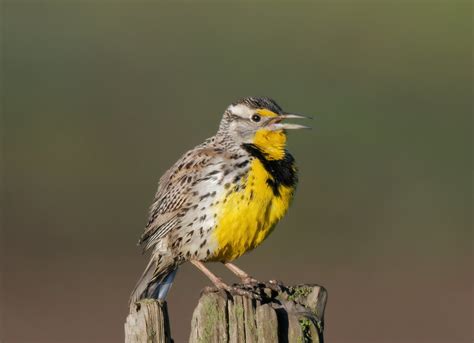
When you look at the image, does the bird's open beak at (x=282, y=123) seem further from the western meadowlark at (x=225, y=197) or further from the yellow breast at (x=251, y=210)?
the yellow breast at (x=251, y=210)

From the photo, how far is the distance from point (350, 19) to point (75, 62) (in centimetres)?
484

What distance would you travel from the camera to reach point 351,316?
7.73m

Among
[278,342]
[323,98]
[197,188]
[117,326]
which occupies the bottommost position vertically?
[117,326]

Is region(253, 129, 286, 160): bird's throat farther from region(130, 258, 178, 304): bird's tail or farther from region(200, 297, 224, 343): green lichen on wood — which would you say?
region(200, 297, 224, 343): green lichen on wood

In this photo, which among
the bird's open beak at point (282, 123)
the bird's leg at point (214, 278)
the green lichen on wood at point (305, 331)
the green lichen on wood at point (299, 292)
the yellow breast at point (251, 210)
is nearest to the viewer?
the green lichen on wood at point (305, 331)

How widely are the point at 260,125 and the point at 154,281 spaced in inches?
29.3

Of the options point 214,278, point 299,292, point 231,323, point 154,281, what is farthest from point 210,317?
point 154,281

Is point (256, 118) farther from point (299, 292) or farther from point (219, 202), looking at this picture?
point (299, 292)

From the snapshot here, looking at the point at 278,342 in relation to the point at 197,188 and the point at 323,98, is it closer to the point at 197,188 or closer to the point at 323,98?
the point at 197,188

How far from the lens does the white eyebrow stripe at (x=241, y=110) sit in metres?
4.87

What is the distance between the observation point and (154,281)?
4.80 m

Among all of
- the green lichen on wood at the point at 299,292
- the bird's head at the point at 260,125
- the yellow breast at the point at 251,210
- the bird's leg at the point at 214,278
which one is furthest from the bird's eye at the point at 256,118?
the green lichen on wood at the point at 299,292

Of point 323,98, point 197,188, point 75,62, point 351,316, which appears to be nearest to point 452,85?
point 323,98

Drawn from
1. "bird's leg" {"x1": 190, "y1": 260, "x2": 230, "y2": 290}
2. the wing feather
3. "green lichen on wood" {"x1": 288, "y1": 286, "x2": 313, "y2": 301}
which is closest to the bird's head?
the wing feather
